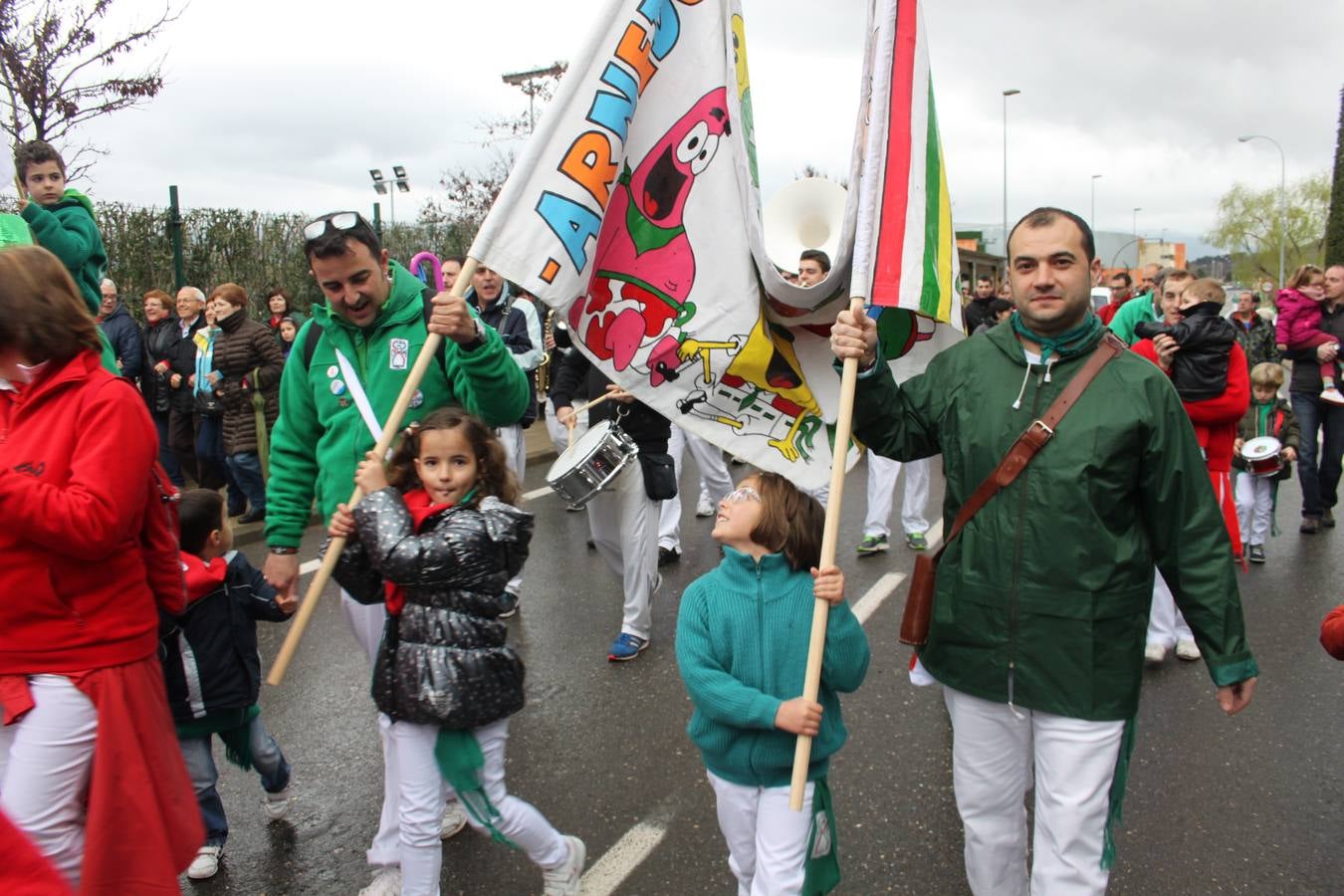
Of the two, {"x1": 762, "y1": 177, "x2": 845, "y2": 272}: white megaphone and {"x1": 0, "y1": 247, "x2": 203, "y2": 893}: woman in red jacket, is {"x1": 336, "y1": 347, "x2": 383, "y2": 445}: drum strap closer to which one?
{"x1": 0, "y1": 247, "x2": 203, "y2": 893}: woman in red jacket

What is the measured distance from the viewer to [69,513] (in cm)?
229

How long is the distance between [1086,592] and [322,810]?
8.88 ft

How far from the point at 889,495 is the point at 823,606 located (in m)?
4.51

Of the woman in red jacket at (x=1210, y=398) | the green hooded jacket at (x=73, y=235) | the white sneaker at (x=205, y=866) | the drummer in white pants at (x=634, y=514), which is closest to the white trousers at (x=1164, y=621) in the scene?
the woman in red jacket at (x=1210, y=398)

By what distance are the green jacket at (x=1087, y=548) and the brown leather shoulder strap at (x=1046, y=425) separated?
0.07 ft

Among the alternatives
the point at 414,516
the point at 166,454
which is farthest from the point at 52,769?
the point at 166,454

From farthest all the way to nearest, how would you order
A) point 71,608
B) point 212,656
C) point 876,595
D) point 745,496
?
1. point 876,595
2. point 212,656
3. point 745,496
4. point 71,608

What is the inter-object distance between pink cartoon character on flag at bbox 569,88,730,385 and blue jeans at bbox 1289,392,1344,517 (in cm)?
634

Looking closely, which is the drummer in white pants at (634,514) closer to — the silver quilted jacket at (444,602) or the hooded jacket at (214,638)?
the hooded jacket at (214,638)

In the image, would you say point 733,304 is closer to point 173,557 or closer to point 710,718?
point 710,718

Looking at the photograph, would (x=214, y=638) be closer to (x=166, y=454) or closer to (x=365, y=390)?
(x=365, y=390)

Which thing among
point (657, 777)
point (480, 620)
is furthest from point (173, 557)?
point (657, 777)

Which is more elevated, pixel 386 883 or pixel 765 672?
pixel 765 672

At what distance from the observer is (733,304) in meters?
3.31
